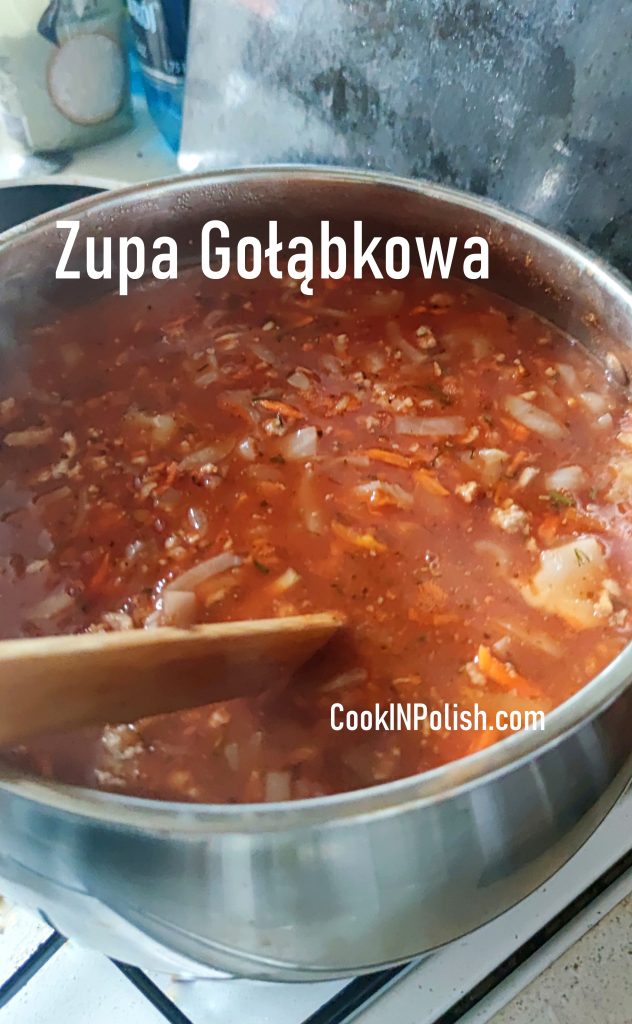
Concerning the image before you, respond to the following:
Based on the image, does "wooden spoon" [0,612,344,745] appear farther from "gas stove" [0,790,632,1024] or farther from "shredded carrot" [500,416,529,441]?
"shredded carrot" [500,416,529,441]

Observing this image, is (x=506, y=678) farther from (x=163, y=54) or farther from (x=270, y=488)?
(x=163, y=54)

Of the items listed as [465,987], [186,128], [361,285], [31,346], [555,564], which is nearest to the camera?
[465,987]

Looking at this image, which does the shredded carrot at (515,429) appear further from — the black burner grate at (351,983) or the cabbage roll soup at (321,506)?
the black burner grate at (351,983)

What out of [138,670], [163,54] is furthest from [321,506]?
[163,54]

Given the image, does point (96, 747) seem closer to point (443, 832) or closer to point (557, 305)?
point (443, 832)

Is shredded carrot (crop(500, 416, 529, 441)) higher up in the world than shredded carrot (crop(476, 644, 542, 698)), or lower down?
higher up

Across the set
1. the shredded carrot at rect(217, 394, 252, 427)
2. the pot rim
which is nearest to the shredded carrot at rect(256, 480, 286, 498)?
the shredded carrot at rect(217, 394, 252, 427)

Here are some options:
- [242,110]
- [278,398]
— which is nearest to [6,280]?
[278,398]
